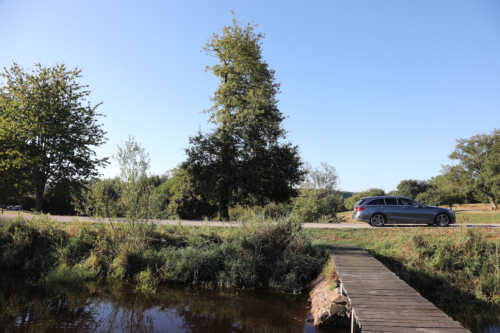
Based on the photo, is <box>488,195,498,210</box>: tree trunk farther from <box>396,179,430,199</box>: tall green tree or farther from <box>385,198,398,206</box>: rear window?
<box>385,198,398,206</box>: rear window

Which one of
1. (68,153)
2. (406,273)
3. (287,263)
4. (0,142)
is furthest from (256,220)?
(0,142)

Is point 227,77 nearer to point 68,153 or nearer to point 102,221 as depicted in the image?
point 68,153

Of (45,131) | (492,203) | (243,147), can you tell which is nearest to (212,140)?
(243,147)

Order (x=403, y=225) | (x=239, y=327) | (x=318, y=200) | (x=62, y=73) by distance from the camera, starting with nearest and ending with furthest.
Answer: (x=239, y=327)
(x=403, y=225)
(x=62, y=73)
(x=318, y=200)

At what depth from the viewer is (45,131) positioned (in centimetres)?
2234

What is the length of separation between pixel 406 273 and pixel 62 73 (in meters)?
24.2

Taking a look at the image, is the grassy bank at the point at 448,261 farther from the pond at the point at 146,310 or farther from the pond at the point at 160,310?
the pond at the point at 146,310

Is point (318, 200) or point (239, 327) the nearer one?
point (239, 327)

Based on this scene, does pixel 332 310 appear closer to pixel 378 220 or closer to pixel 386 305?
pixel 386 305

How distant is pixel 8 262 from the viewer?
1360 centimetres

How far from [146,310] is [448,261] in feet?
32.4

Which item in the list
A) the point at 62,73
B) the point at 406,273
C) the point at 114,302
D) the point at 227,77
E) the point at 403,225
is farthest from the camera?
the point at 227,77

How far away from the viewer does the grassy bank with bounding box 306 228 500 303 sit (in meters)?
11.4

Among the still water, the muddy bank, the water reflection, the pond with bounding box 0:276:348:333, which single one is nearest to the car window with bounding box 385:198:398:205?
the water reflection
